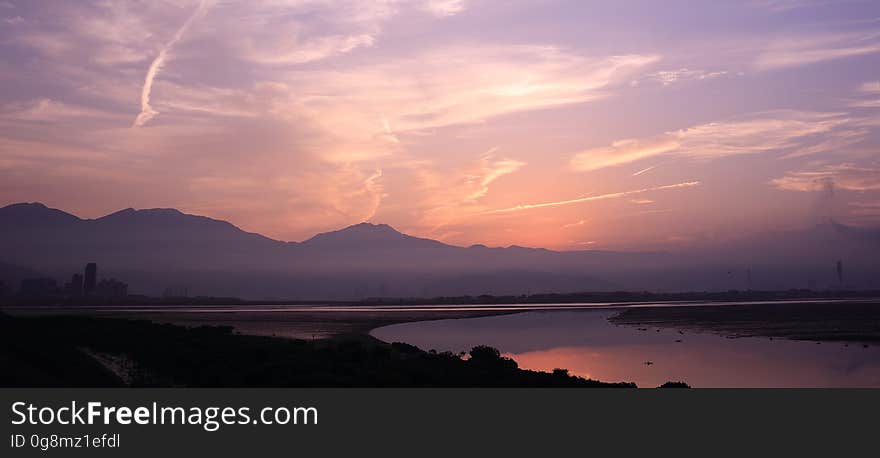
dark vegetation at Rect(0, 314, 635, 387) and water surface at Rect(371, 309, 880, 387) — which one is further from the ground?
dark vegetation at Rect(0, 314, 635, 387)

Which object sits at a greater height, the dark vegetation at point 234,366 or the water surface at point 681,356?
the dark vegetation at point 234,366

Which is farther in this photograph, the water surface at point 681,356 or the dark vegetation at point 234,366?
the water surface at point 681,356

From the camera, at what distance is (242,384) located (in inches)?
1056

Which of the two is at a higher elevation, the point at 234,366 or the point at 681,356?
the point at 234,366

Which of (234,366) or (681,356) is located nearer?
(234,366)

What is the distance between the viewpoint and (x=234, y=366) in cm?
3109

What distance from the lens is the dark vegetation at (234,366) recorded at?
86.5 ft

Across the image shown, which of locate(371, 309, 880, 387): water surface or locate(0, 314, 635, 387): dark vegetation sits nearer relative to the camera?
locate(0, 314, 635, 387): dark vegetation

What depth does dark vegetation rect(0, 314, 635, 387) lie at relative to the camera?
2638 cm
